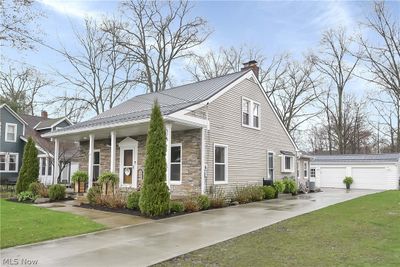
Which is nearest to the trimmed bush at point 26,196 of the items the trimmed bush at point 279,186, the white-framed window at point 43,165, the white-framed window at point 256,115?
the white-framed window at point 256,115

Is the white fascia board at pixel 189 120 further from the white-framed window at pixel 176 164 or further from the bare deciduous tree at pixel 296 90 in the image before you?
the bare deciduous tree at pixel 296 90

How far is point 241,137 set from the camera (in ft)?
55.4

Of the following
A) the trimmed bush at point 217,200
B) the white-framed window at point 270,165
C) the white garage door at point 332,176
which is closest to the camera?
the trimmed bush at point 217,200

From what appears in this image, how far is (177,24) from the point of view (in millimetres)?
32406

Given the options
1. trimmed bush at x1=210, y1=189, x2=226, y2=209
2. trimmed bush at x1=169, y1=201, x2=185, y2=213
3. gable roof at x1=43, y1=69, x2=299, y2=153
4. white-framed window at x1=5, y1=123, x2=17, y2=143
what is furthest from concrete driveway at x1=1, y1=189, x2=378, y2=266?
white-framed window at x1=5, y1=123, x2=17, y2=143

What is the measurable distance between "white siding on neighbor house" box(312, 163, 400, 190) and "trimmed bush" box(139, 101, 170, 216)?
25799 millimetres

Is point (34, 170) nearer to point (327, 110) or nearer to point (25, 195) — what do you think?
point (25, 195)

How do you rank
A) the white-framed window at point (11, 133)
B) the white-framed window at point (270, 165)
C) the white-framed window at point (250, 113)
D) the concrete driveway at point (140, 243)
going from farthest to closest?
the white-framed window at point (11, 133) < the white-framed window at point (270, 165) < the white-framed window at point (250, 113) < the concrete driveway at point (140, 243)

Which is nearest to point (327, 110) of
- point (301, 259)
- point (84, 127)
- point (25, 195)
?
point (84, 127)

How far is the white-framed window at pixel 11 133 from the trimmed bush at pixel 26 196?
17234mm

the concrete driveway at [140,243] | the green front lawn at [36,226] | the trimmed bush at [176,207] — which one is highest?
the trimmed bush at [176,207]

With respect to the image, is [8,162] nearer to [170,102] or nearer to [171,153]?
[170,102]

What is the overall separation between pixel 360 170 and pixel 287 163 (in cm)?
1365

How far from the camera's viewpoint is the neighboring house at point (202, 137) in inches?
556
